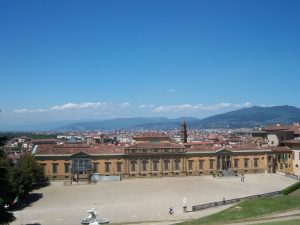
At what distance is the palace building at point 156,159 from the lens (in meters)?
63.2

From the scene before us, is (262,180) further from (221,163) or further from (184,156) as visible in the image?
(184,156)

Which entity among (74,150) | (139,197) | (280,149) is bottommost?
(139,197)

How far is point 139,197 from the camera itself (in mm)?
49594

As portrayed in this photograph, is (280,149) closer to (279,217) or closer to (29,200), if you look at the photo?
(29,200)

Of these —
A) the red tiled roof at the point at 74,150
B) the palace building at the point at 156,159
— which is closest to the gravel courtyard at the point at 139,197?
the palace building at the point at 156,159

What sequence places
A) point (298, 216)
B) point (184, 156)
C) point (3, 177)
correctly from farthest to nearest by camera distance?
point (184, 156) < point (298, 216) < point (3, 177)

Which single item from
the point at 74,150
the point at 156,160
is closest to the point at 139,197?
the point at 156,160

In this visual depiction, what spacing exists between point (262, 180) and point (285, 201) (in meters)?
26.6

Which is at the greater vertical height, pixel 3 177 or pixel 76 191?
pixel 3 177

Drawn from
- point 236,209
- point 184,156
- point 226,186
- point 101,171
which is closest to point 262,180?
point 226,186

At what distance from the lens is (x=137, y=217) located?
3916cm

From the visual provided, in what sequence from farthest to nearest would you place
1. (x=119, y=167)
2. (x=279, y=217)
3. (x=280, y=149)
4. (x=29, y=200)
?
(x=280, y=149), (x=119, y=167), (x=29, y=200), (x=279, y=217)

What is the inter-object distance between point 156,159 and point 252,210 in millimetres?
33043

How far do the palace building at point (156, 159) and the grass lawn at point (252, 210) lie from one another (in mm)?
29416
